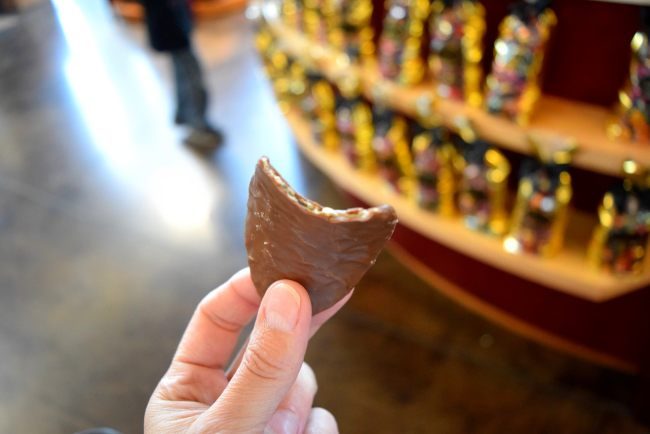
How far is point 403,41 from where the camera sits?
159cm

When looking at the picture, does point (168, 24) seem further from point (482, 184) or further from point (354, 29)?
point (482, 184)

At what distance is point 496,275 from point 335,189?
0.87m

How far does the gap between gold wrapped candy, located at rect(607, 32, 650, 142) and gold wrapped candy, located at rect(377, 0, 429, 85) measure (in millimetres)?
541

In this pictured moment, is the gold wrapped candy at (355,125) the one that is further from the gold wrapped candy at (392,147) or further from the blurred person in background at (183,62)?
the blurred person in background at (183,62)

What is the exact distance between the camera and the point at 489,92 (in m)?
1.43

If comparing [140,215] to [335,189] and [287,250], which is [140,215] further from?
[287,250]

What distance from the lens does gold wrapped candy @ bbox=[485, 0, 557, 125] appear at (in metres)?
1.27

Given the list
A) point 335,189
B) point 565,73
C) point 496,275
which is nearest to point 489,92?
point 565,73

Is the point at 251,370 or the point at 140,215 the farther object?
the point at 140,215

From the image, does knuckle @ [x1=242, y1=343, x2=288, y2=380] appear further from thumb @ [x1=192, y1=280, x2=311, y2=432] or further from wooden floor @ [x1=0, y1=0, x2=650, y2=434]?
wooden floor @ [x1=0, y1=0, x2=650, y2=434]

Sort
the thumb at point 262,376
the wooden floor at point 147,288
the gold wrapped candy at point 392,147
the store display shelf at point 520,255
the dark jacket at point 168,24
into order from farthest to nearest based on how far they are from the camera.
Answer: the dark jacket at point 168,24 → the gold wrapped candy at point 392,147 → the wooden floor at point 147,288 → the store display shelf at point 520,255 → the thumb at point 262,376

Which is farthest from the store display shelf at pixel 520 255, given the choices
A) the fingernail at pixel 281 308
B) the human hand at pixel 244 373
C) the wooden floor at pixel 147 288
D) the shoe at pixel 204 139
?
the shoe at pixel 204 139

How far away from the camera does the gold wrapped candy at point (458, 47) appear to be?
1.41 metres

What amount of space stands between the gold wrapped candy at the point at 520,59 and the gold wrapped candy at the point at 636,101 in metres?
0.19
